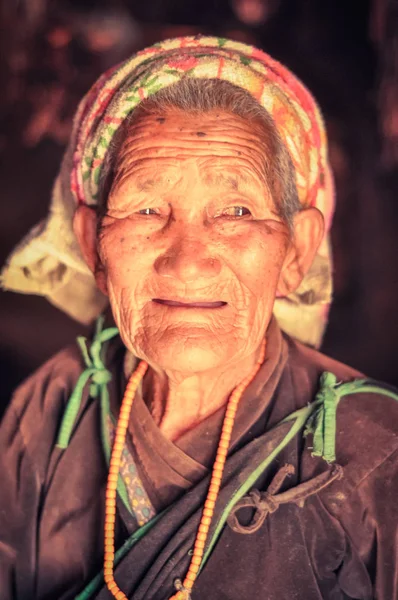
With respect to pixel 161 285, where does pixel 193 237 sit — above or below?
above

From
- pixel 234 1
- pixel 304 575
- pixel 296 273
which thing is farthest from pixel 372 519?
pixel 234 1

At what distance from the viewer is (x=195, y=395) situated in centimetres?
188

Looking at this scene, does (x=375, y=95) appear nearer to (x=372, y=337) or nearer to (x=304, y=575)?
(x=372, y=337)

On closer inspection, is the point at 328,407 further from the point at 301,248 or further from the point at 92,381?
the point at 92,381

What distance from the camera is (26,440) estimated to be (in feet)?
6.68

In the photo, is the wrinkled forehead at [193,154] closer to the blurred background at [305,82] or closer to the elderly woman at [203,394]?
the elderly woman at [203,394]

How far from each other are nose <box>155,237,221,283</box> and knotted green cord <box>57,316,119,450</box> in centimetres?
43

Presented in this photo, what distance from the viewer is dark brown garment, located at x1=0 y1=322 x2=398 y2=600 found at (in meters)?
1.65

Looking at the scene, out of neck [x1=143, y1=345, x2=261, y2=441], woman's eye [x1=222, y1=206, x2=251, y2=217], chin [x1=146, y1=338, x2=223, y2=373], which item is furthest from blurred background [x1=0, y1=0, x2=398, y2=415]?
chin [x1=146, y1=338, x2=223, y2=373]

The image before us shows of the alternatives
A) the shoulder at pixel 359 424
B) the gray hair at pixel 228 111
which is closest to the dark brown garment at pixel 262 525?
the shoulder at pixel 359 424

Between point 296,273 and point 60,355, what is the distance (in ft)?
2.56

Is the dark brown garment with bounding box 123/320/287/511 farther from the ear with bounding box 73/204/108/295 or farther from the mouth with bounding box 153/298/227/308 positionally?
the ear with bounding box 73/204/108/295

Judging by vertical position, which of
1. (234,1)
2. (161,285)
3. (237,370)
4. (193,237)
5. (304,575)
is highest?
(234,1)

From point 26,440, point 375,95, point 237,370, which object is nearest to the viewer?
point 237,370
